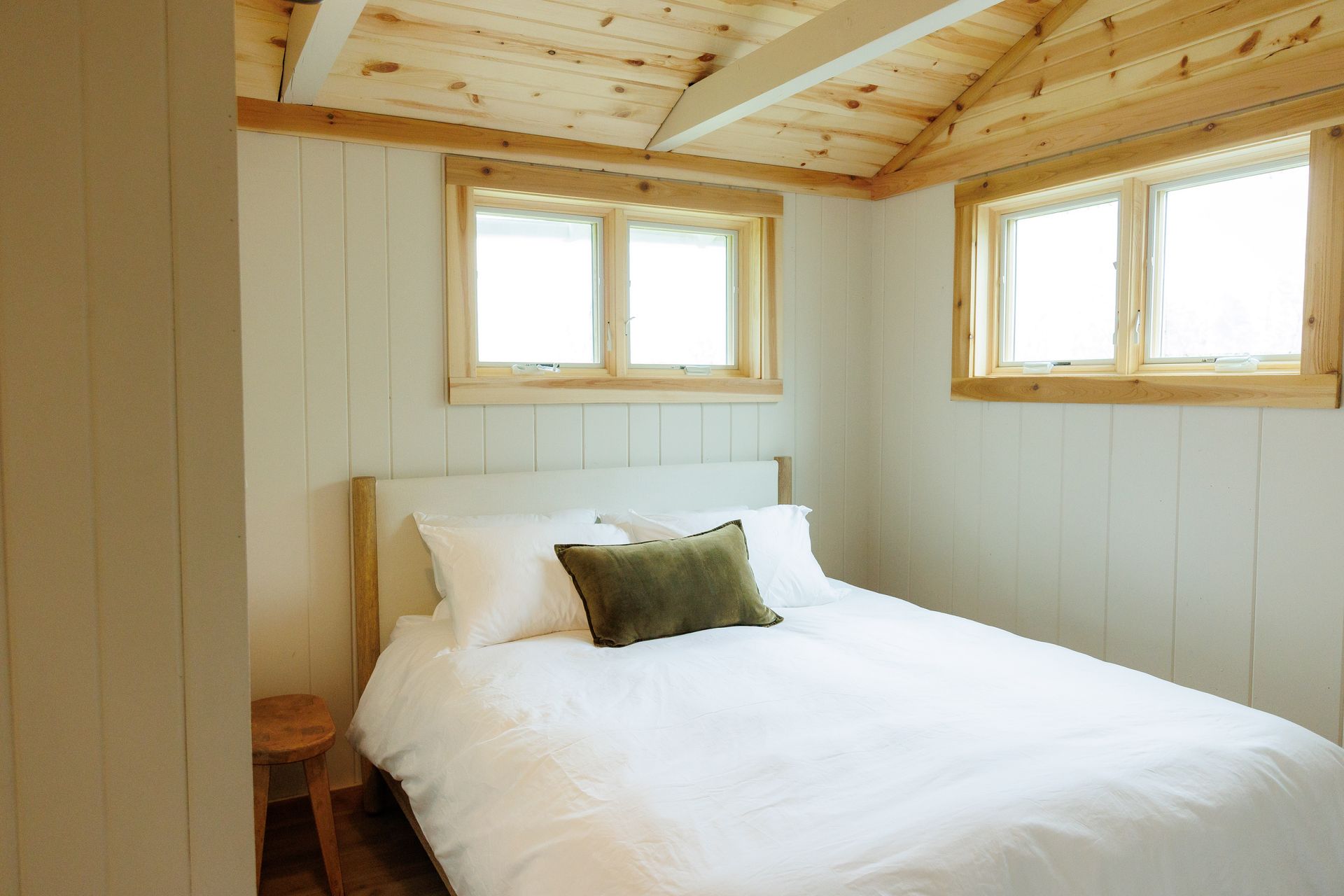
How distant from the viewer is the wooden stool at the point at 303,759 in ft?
7.80

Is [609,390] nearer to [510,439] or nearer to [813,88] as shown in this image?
[510,439]

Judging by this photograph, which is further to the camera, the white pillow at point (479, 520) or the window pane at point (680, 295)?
the window pane at point (680, 295)

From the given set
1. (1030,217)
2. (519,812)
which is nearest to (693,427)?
(1030,217)

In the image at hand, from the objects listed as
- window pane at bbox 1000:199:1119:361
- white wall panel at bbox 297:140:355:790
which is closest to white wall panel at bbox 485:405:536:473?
white wall panel at bbox 297:140:355:790

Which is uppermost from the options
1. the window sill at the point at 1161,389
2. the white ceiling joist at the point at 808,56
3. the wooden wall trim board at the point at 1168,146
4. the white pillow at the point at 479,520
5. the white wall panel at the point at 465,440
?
the white ceiling joist at the point at 808,56

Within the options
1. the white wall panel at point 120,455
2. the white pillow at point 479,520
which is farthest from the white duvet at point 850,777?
the white wall panel at point 120,455

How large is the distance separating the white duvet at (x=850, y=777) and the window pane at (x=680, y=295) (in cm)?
145

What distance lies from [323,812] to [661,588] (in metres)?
1.09

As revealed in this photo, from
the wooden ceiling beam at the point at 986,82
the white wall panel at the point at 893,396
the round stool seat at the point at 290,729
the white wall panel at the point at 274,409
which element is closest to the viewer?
the round stool seat at the point at 290,729

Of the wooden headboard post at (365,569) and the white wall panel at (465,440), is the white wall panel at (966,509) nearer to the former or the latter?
the white wall panel at (465,440)

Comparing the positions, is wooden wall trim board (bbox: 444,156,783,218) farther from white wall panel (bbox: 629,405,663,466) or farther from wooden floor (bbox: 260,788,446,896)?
wooden floor (bbox: 260,788,446,896)

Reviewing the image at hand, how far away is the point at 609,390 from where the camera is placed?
3.40 m

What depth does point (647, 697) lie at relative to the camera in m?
2.19

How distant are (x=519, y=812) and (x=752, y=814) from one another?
0.48 m
